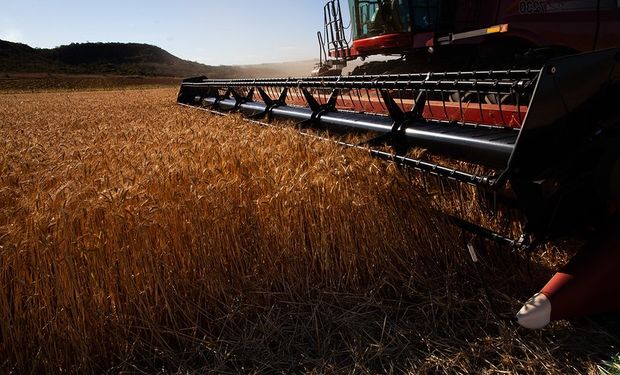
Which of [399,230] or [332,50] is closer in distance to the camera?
[399,230]

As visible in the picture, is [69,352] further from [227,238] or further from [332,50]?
[332,50]

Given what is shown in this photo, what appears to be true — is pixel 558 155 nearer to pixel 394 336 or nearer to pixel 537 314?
pixel 537 314

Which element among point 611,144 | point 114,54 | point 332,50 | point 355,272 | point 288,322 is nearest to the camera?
point 611,144

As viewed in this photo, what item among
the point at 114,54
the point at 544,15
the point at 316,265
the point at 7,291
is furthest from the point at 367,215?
the point at 114,54

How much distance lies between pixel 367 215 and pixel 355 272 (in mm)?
296

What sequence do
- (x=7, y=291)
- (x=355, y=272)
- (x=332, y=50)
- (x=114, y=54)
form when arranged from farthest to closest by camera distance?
(x=114, y=54)
(x=332, y=50)
(x=355, y=272)
(x=7, y=291)

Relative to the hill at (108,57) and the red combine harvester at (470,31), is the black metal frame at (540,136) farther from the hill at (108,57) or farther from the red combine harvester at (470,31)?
the hill at (108,57)

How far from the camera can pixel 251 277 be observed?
2240 mm

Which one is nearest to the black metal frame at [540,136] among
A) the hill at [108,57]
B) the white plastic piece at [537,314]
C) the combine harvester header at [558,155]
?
the combine harvester header at [558,155]

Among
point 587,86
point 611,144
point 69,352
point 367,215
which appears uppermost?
point 587,86

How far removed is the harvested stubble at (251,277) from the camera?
74.5 inches

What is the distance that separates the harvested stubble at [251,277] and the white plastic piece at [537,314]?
0.17 meters

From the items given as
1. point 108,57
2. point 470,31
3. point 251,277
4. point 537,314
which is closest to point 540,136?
point 537,314

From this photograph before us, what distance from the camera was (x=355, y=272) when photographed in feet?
7.61
